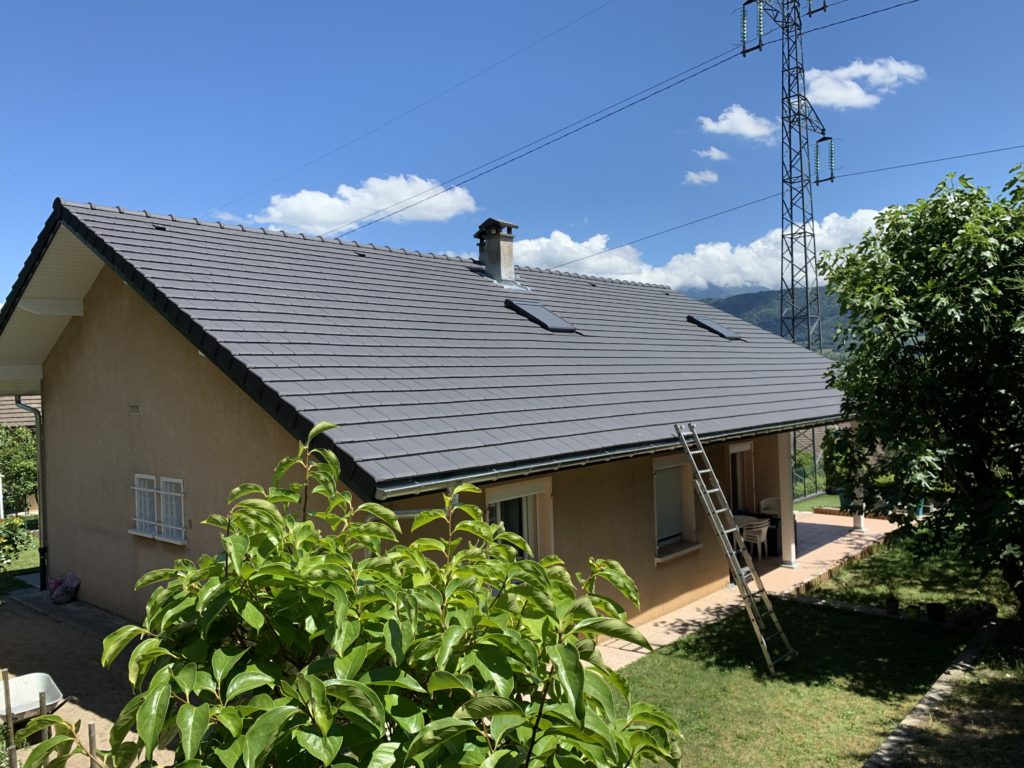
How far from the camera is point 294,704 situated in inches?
79.2

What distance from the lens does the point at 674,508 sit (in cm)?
1212

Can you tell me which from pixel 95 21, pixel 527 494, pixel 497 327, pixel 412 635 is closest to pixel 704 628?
pixel 527 494

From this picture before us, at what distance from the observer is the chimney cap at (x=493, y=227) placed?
15227 millimetres

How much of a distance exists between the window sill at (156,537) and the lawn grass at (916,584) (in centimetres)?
978

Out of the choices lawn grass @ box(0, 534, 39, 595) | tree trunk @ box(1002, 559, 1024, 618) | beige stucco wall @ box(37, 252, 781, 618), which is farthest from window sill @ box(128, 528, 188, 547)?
tree trunk @ box(1002, 559, 1024, 618)

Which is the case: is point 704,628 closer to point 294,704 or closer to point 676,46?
point 294,704

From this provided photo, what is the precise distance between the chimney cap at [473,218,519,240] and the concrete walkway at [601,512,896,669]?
27.7ft

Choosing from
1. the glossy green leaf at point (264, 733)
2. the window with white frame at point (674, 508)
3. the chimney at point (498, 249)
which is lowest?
the window with white frame at point (674, 508)

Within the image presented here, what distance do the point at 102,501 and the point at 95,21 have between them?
31.3ft

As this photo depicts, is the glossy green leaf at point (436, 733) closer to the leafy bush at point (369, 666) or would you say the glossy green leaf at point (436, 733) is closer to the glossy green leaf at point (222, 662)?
the leafy bush at point (369, 666)

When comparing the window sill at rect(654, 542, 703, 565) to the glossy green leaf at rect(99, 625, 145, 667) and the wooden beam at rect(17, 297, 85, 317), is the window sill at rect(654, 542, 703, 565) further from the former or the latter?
the wooden beam at rect(17, 297, 85, 317)

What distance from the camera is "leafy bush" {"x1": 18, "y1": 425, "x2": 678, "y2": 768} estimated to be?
71.7 inches

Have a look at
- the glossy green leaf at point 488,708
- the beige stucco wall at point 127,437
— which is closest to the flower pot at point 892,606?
the beige stucco wall at point 127,437

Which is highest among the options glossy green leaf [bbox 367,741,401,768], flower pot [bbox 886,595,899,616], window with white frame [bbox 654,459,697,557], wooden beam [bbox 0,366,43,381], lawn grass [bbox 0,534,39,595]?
wooden beam [bbox 0,366,43,381]
